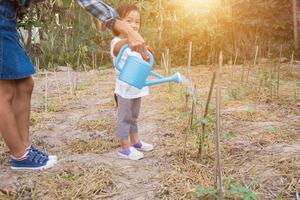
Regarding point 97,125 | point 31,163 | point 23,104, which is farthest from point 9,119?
point 97,125

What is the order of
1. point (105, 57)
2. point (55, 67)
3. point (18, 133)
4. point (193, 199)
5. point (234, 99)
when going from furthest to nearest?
point (105, 57)
point (55, 67)
point (234, 99)
point (18, 133)
point (193, 199)

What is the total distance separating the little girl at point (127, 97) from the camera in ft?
8.69

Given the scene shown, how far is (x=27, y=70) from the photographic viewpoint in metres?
2.47

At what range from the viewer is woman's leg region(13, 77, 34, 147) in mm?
2578

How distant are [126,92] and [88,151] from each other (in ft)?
1.76

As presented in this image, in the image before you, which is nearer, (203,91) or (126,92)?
(126,92)

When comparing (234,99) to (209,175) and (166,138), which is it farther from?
(209,175)

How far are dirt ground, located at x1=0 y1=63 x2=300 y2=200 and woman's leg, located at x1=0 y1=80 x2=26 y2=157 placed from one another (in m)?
0.17

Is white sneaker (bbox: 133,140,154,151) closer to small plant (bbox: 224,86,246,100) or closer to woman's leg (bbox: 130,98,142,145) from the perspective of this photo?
woman's leg (bbox: 130,98,142,145)

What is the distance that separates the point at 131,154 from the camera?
9.10 ft

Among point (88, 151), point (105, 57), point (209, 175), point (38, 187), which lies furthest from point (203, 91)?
point (105, 57)

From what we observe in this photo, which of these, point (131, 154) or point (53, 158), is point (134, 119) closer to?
point (131, 154)

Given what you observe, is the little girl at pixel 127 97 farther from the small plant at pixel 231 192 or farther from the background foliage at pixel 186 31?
the background foliage at pixel 186 31

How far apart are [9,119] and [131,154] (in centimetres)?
75
